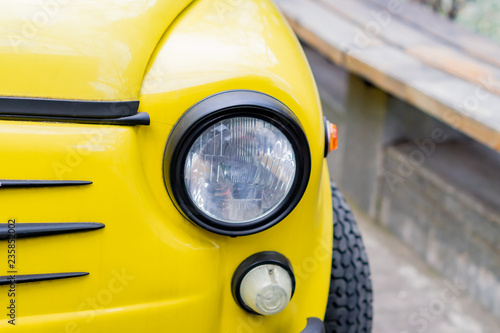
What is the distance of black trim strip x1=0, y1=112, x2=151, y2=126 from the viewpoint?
3.65ft

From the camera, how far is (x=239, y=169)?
1.18 metres

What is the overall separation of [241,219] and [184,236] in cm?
13

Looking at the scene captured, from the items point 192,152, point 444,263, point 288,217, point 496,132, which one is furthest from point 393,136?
point 192,152

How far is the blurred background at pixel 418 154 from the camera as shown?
2443 mm

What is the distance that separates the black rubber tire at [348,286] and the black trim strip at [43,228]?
80cm

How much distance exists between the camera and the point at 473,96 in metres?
2.34

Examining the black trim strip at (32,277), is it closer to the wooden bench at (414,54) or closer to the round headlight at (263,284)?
the round headlight at (263,284)

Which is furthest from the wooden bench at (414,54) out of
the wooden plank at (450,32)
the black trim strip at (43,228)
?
the black trim strip at (43,228)

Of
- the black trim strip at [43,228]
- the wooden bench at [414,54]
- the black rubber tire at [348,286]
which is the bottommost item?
the black rubber tire at [348,286]
